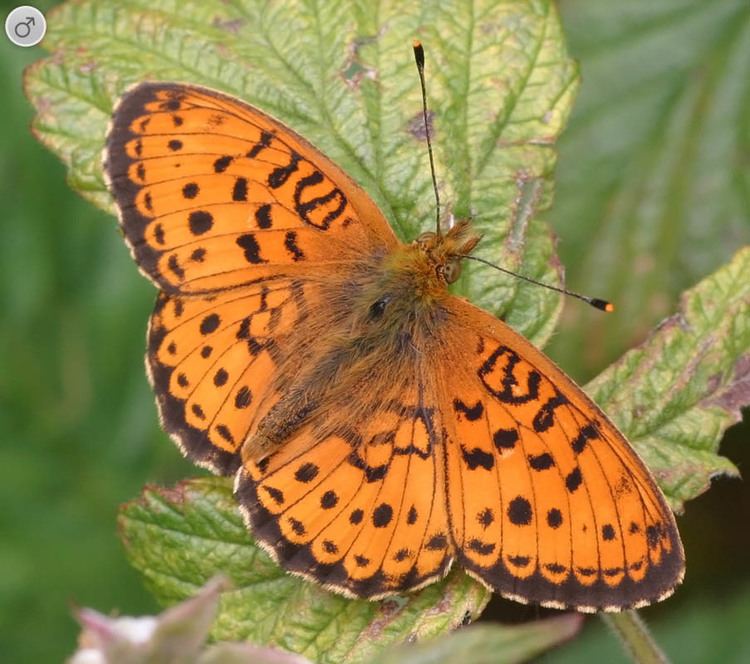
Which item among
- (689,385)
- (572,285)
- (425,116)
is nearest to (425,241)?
(425,116)

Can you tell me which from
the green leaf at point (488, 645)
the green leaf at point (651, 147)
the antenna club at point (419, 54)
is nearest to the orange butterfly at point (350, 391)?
the antenna club at point (419, 54)

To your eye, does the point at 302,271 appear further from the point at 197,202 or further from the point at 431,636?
the point at 431,636

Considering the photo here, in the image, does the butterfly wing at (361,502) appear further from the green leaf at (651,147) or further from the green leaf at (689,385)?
the green leaf at (651,147)

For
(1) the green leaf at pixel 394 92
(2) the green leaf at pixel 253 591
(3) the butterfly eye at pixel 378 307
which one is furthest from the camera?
(1) the green leaf at pixel 394 92

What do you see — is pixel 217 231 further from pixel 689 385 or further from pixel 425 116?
pixel 689 385

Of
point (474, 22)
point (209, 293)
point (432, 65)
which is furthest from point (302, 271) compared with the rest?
point (474, 22)

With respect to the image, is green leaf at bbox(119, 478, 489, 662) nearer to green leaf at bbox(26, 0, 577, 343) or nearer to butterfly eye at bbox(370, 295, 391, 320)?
butterfly eye at bbox(370, 295, 391, 320)

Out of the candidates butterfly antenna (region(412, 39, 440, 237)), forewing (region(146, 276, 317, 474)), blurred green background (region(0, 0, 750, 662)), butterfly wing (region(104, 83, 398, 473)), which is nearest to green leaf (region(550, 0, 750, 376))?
blurred green background (region(0, 0, 750, 662))
